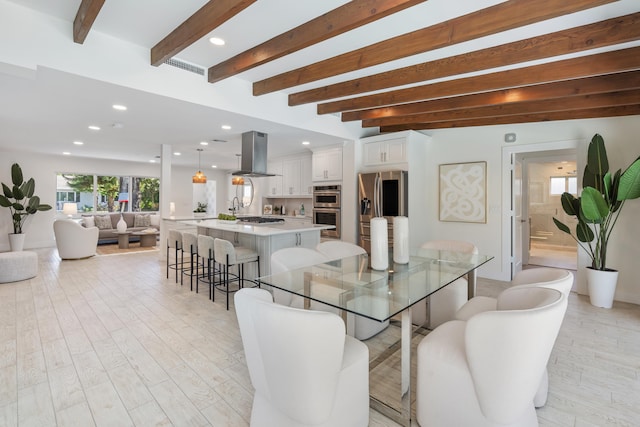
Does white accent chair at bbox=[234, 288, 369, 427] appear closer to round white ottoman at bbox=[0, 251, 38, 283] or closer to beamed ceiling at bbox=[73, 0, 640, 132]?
beamed ceiling at bbox=[73, 0, 640, 132]

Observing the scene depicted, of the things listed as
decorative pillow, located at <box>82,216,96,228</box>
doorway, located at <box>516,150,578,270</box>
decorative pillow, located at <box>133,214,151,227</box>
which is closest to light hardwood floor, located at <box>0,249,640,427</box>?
decorative pillow, located at <box>82,216,96,228</box>

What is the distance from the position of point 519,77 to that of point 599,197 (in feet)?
5.70

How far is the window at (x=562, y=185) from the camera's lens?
801 cm

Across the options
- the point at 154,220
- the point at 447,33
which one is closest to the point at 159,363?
the point at 447,33

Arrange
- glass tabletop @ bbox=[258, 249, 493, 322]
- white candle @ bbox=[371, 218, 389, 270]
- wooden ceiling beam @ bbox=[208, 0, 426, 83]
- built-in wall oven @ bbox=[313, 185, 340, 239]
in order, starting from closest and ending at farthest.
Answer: glass tabletop @ bbox=[258, 249, 493, 322] → wooden ceiling beam @ bbox=[208, 0, 426, 83] → white candle @ bbox=[371, 218, 389, 270] → built-in wall oven @ bbox=[313, 185, 340, 239]

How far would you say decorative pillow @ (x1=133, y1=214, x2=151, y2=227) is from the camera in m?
8.96

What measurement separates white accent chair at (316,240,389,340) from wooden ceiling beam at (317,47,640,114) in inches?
79.0

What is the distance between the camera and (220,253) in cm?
386

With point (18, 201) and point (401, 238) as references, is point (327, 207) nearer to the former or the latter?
point (401, 238)

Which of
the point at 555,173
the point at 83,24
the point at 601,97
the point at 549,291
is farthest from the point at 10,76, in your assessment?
the point at 555,173

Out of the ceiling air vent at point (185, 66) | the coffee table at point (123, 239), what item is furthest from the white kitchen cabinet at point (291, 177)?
the coffee table at point (123, 239)

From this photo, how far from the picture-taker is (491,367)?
145 cm

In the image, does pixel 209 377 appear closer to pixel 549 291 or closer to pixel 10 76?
pixel 549 291

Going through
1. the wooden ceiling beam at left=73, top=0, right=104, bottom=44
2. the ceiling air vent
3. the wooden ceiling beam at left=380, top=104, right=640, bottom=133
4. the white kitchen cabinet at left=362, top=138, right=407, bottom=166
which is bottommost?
the white kitchen cabinet at left=362, top=138, right=407, bottom=166
